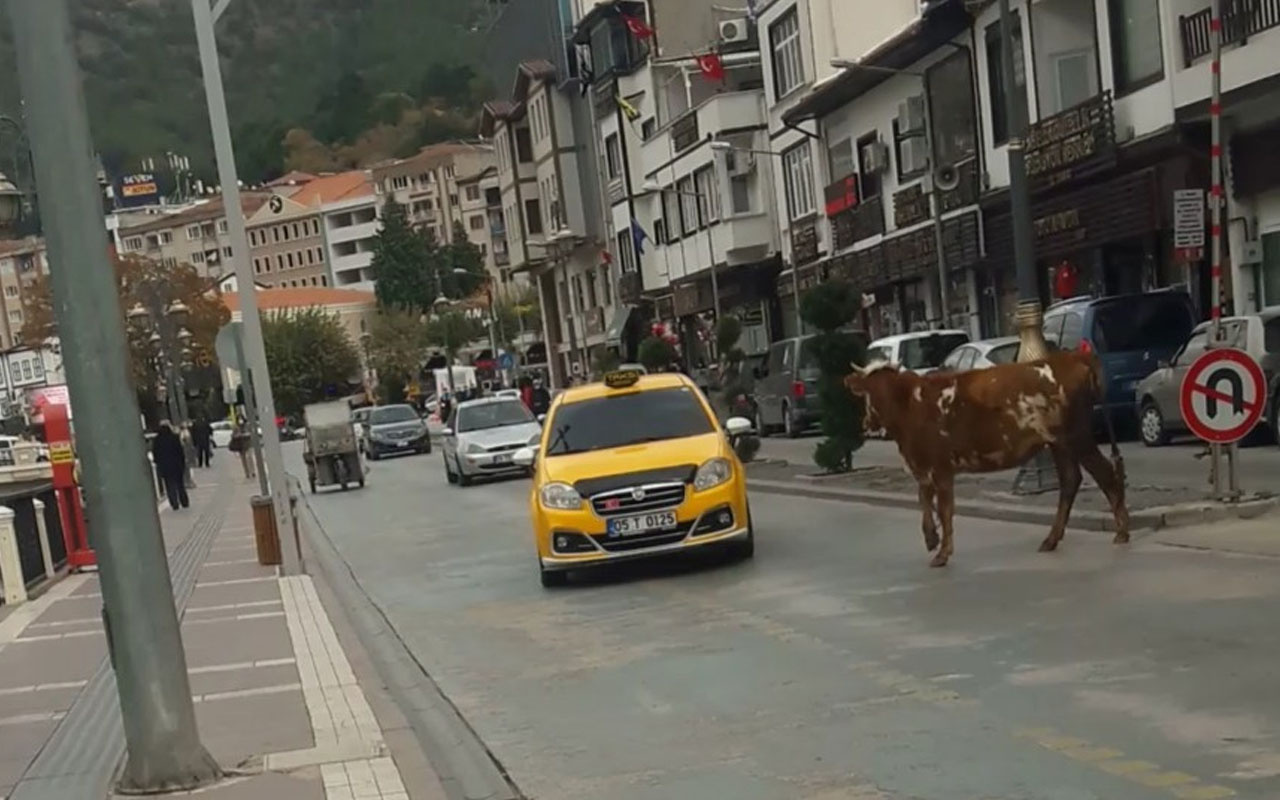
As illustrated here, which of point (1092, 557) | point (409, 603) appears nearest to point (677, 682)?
point (1092, 557)

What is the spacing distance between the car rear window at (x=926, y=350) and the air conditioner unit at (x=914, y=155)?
8.08 metres

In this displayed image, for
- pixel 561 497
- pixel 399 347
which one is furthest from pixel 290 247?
pixel 561 497

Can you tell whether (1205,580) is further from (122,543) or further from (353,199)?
(353,199)

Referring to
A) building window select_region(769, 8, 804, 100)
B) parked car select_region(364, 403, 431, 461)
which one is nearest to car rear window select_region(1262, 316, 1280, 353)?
building window select_region(769, 8, 804, 100)

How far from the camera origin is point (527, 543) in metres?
20.2

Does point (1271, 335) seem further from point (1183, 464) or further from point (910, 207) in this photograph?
point (910, 207)

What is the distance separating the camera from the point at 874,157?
42219mm

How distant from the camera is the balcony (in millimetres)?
24141

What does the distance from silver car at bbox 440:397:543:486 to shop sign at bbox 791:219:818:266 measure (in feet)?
43.7

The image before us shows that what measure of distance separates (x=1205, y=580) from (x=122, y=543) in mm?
7044

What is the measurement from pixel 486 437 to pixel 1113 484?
2209 cm

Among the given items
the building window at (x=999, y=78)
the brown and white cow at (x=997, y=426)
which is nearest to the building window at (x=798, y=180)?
the building window at (x=999, y=78)

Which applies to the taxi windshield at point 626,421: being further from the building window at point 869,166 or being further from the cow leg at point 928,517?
the building window at point 869,166

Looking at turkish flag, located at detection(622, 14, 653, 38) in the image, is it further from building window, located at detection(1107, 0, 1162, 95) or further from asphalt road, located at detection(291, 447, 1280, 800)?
asphalt road, located at detection(291, 447, 1280, 800)
